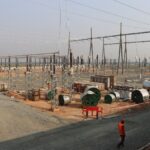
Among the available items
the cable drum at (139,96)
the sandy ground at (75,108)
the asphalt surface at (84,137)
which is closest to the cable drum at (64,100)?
the sandy ground at (75,108)

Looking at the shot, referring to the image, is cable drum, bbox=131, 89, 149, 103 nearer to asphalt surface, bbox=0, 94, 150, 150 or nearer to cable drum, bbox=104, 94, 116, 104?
cable drum, bbox=104, 94, 116, 104

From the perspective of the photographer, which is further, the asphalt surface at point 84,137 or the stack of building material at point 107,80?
the stack of building material at point 107,80

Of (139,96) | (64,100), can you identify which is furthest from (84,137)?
(139,96)

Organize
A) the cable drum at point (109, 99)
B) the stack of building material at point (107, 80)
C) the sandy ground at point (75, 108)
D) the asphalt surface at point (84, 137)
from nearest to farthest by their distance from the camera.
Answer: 1. the asphalt surface at point (84, 137)
2. the sandy ground at point (75, 108)
3. the cable drum at point (109, 99)
4. the stack of building material at point (107, 80)

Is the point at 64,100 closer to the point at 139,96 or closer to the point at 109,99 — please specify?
the point at 109,99

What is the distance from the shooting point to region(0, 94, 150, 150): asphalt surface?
19.2m

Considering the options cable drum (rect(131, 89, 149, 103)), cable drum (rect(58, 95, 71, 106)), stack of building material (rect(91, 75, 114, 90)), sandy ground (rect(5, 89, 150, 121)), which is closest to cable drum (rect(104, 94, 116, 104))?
sandy ground (rect(5, 89, 150, 121))

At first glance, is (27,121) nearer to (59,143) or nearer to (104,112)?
(59,143)

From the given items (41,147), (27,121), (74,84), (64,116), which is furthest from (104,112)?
(74,84)

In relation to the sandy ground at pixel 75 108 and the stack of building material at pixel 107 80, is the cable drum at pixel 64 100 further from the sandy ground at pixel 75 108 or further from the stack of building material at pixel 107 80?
the stack of building material at pixel 107 80

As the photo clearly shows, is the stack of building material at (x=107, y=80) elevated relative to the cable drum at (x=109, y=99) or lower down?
elevated

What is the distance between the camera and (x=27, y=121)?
25688 millimetres

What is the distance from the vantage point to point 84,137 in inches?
839

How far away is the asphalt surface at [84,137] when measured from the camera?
19219mm
